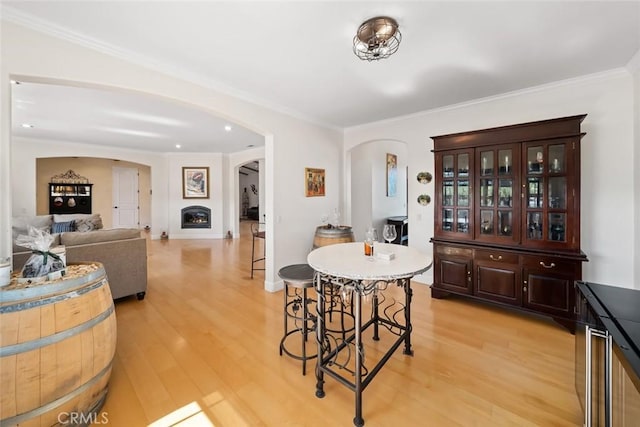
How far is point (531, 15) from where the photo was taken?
1.90 meters

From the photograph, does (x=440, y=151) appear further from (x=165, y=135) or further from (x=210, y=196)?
(x=210, y=196)

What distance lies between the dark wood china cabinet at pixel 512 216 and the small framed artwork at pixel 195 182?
23.3ft

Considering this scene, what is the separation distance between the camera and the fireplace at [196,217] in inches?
328

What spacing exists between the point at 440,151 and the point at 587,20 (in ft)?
5.39

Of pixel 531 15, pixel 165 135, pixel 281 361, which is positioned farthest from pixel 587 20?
pixel 165 135

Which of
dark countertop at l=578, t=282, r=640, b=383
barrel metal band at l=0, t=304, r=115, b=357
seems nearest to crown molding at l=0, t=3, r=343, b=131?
barrel metal band at l=0, t=304, r=115, b=357

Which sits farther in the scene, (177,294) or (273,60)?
(177,294)

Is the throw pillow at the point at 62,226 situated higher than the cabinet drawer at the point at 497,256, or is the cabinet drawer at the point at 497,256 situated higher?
the throw pillow at the point at 62,226

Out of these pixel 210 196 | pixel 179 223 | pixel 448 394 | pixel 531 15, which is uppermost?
pixel 531 15

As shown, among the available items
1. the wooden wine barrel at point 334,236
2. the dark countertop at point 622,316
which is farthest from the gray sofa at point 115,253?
the dark countertop at point 622,316

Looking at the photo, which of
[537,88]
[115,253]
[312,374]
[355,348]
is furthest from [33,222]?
[537,88]

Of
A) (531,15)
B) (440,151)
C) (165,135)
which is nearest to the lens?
(531,15)

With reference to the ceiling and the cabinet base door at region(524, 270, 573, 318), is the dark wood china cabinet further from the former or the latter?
the ceiling

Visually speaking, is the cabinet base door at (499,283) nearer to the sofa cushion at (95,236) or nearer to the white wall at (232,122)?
the white wall at (232,122)
